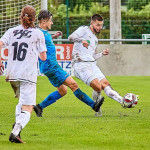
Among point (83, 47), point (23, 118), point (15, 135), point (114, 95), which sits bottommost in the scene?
point (114, 95)

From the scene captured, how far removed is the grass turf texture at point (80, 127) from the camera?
8.73 meters

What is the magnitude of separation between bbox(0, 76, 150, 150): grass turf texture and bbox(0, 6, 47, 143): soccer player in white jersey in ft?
1.81

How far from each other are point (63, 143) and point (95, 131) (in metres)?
1.21

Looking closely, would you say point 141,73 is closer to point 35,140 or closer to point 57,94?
point 57,94

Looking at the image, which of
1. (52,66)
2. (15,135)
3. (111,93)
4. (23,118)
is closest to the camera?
(15,135)

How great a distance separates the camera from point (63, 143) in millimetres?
8875

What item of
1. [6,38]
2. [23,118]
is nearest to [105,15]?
[6,38]

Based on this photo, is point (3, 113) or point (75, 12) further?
point (75, 12)

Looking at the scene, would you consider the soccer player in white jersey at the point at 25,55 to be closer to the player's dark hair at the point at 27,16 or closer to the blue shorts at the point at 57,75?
the player's dark hair at the point at 27,16

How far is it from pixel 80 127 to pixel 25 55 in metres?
2.07

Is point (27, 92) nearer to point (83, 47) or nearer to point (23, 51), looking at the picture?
point (23, 51)

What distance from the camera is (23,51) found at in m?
8.81

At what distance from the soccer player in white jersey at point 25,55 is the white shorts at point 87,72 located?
3.43 m

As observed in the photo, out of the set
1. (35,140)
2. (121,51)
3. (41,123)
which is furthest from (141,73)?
(35,140)
